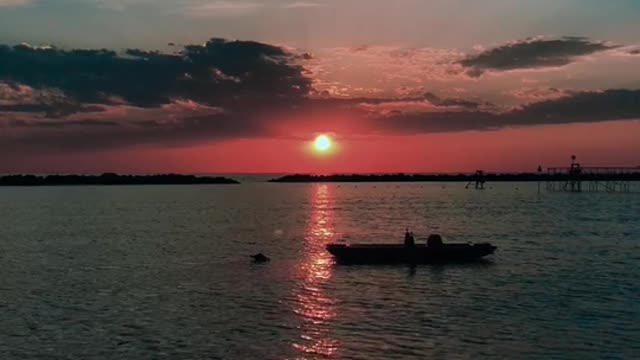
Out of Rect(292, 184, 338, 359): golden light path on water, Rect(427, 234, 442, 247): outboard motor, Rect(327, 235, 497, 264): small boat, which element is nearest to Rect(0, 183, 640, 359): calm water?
Rect(292, 184, 338, 359): golden light path on water

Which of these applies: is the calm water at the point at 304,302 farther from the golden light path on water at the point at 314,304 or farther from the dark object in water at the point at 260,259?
the dark object in water at the point at 260,259

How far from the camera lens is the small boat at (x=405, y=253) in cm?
5244

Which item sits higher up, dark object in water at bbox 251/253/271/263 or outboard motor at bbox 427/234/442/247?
outboard motor at bbox 427/234/442/247

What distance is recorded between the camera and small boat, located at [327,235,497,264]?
5244 cm

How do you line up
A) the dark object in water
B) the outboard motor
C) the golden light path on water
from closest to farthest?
the golden light path on water, the outboard motor, the dark object in water

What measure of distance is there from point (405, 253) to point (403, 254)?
0.16m

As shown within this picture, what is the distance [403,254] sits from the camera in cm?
5272

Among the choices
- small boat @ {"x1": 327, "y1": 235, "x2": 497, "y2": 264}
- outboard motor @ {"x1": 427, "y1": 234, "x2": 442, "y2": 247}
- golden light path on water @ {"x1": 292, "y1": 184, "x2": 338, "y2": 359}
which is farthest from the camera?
outboard motor @ {"x1": 427, "y1": 234, "x2": 442, "y2": 247}

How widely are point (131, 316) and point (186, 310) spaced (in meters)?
2.69

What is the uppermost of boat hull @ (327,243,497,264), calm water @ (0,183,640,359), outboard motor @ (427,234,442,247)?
outboard motor @ (427,234,442,247)

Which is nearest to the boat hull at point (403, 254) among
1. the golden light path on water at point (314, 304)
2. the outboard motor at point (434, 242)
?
the outboard motor at point (434, 242)

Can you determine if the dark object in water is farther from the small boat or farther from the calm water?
the small boat

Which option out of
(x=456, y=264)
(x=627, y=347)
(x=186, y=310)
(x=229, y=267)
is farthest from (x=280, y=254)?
(x=627, y=347)

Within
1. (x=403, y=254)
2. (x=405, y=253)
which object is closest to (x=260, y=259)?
(x=403, y=254)
